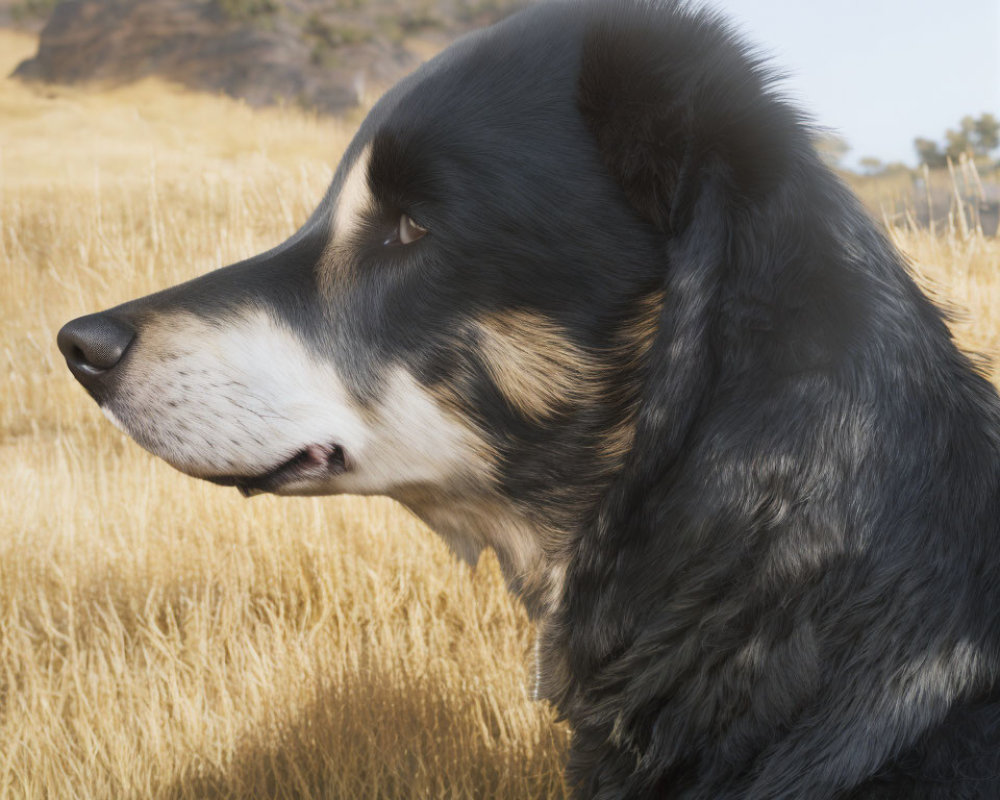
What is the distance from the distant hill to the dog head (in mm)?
17699

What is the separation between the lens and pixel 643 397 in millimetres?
1522

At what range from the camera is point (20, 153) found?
15.8 m

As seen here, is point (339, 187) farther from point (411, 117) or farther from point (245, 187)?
point (245, 187)

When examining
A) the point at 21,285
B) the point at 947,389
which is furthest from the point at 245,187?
the point at 947,389

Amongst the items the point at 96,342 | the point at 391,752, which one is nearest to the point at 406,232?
the point at 96,342

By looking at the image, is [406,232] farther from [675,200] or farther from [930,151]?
[930,151]

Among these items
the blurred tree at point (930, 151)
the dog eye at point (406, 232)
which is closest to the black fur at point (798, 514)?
the dog eye at point (406, 232)

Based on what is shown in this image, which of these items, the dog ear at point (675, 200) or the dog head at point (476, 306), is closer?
the dog ear at point (675, 200)

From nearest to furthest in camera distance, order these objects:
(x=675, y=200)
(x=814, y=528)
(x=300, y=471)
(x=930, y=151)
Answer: (x=814, y=528) < (x=675, y=200) < (x=300, y=471) < (x=930, y=151)

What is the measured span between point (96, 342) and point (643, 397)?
0.99m

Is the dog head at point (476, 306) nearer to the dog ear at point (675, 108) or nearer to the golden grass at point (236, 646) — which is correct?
the dog ear at point (675, 108)

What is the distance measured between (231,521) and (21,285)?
4358 millimetres

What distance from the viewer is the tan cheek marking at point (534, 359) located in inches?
63.5

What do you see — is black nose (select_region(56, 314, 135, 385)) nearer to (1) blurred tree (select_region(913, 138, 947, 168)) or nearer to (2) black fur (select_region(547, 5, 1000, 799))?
(2) black fur (select_region(547, 5, 1000, 799))
